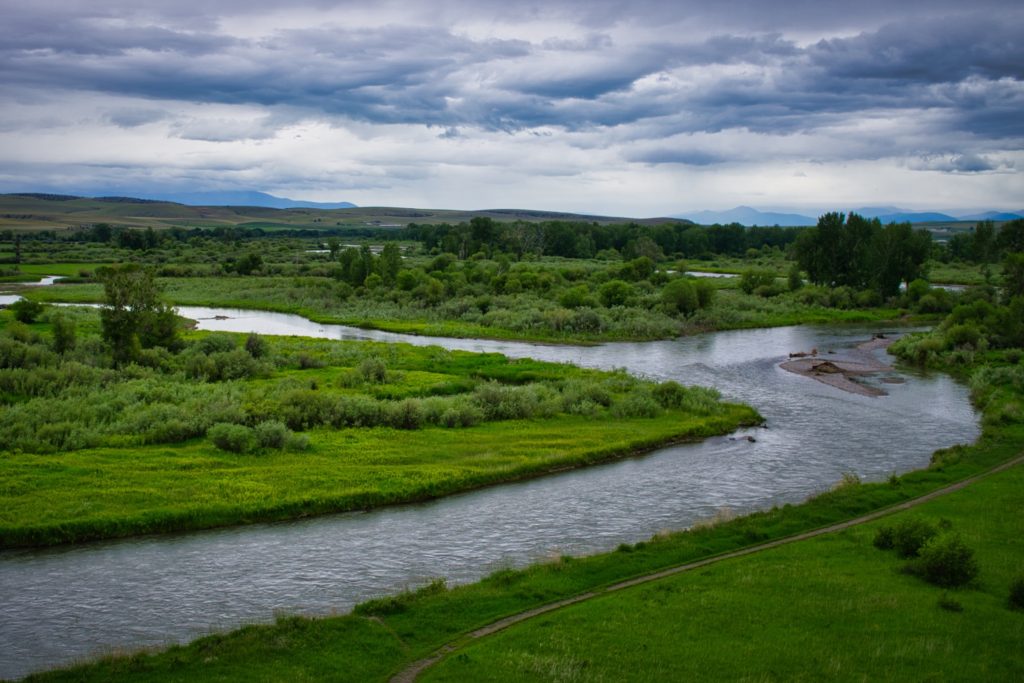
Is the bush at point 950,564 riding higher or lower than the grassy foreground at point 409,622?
higher

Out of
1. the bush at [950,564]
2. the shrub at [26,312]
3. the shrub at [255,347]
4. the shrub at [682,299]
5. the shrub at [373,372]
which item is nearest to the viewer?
the bush at [950,564]

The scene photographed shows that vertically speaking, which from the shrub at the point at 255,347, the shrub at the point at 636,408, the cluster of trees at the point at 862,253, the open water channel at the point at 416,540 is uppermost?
the cluster of trees at the point at 862,253

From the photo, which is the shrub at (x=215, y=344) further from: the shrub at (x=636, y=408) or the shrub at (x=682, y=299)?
the shrub at (x=682, y=299)

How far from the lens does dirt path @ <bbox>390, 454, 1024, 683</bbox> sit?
18.0 meters

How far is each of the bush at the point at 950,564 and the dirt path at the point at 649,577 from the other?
4663 millimetres

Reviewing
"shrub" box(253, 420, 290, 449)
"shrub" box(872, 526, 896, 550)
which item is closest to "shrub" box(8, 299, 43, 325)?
"shrub" box(253, 420, 290, 449)

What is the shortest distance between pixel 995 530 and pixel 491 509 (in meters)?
16.9

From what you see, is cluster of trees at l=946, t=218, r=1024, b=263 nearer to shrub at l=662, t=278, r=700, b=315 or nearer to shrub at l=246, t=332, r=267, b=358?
shrub at l=662, t=278, r=700, b=315

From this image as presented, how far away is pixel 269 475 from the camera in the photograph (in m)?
32.6

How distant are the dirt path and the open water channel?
398cm

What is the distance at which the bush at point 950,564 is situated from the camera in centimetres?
2078

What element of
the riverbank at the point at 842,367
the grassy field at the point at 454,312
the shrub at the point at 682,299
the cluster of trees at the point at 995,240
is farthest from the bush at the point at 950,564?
the cluster of trees at the point at 995,240

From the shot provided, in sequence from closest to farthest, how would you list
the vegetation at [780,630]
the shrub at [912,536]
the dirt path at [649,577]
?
the vegetation at [780,630], the dirt path at [649,577], the shrub at [912,536]

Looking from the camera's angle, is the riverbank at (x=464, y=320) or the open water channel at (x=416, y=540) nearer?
the open water channel at (x=416, y=540)
